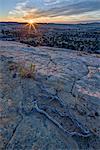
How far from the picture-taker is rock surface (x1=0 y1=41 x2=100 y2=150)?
20.1ft

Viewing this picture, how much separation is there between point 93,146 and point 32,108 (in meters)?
1.77

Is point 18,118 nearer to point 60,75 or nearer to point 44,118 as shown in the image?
point 44,118

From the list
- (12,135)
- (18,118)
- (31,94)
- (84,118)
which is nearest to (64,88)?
(31,94)

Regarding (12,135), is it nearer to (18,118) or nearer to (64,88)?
(18,118)

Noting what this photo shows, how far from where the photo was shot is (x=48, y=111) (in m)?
7.14

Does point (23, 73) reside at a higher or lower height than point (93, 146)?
higher

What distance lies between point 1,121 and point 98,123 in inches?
88.7

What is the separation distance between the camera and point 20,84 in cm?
852

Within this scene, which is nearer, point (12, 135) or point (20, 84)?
point (12, 135)

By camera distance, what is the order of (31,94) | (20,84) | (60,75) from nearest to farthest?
(31,94) → (20,84) → (60,75)

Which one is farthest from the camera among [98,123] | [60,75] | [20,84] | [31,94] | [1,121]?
[60,75]

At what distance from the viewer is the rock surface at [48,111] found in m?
6.13

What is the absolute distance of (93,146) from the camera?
625cm

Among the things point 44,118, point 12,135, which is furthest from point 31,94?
point 12,135
